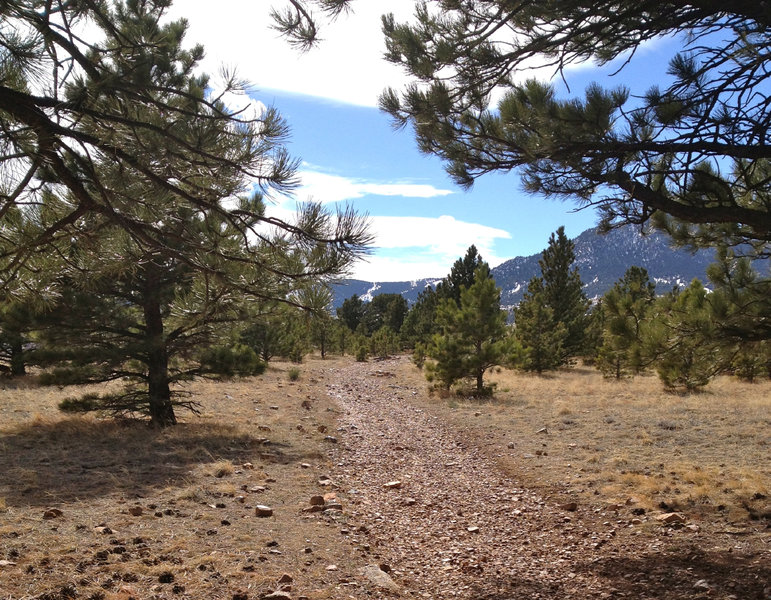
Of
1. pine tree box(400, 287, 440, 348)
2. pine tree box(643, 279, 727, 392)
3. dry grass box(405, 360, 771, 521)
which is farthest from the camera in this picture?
pine tree box(400, 287, 440, 348)

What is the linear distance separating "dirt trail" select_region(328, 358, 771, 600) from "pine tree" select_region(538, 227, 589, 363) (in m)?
20.3

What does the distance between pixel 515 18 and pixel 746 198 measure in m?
3.17

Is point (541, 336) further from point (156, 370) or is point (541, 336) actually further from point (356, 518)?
point (356, 518)

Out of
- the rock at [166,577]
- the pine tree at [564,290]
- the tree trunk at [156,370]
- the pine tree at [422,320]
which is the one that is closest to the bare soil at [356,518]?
the rock at [166,577]

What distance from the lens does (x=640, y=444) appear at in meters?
8.70

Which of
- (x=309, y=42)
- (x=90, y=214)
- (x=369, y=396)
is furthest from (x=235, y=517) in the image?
(x=369, y=396)

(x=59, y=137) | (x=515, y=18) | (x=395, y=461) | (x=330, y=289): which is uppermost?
(x=515, y=18)

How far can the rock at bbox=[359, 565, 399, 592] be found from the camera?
3.95 m

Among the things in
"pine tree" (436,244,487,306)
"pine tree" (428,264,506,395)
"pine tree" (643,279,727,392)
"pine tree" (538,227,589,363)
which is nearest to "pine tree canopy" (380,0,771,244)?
"pine tree" (643,279,727,392)

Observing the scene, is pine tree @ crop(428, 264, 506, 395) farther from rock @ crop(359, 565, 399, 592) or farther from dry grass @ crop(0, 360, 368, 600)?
rock @ crop(359, 565, 399, 592)

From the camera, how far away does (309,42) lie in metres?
3.60

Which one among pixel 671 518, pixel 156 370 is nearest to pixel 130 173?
pixel 671 518

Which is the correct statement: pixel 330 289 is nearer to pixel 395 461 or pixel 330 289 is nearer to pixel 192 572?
pixel 192 572

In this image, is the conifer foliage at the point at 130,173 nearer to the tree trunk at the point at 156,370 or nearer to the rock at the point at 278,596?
the rock at the point at 278,596
